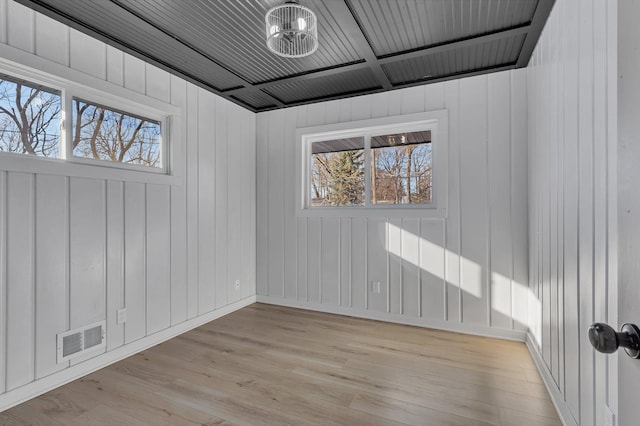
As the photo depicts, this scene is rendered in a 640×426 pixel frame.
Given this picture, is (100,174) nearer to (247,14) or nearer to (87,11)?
(87,11)

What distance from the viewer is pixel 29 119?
2.05m

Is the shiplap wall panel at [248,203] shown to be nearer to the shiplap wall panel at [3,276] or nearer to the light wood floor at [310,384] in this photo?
the light wood floor at [310,384]

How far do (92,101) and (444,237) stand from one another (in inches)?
130

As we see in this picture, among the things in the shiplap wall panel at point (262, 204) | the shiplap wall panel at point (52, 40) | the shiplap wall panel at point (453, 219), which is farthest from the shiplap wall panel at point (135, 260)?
the shiplap wall panel at point (453, 219)

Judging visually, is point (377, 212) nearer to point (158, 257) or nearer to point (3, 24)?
point (158, 257)

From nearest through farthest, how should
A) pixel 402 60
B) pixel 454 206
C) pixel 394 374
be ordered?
pixel 394 374, pixel 402 60, pixel 454 206

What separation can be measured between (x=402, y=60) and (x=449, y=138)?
2.96 feet

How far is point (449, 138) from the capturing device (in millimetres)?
3082

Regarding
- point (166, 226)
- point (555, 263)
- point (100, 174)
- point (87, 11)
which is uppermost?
point (87, 11)

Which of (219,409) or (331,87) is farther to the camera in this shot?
(331,87)

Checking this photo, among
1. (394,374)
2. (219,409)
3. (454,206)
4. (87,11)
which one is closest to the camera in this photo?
(219,409)

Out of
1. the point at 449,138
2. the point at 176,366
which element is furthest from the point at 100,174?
the point at 449,138

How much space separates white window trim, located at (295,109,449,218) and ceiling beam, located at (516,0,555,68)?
0.75 meters

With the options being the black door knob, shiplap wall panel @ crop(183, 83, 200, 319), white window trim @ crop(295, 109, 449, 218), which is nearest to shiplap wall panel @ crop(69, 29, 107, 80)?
shiplap wall panel @ crop(183, 83, 200, 319)
